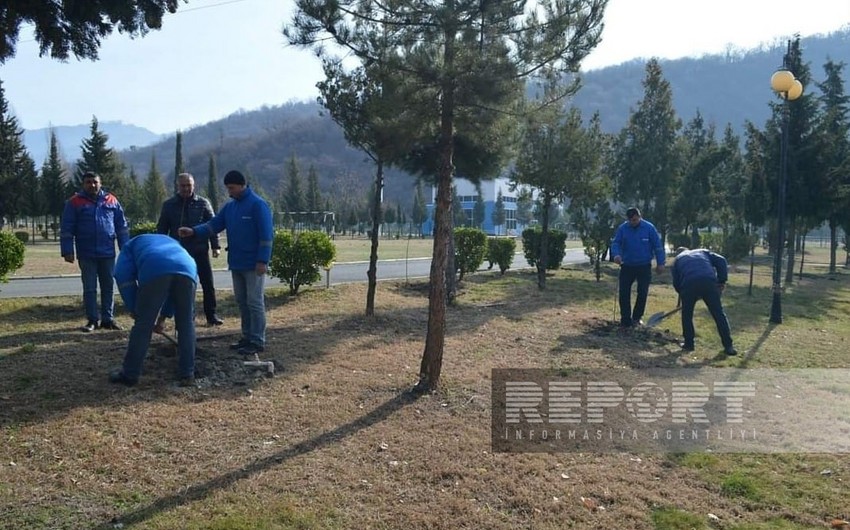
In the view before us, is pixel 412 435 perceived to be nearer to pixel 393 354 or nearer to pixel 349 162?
pixel 393 354

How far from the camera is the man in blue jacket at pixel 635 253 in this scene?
9250 mm

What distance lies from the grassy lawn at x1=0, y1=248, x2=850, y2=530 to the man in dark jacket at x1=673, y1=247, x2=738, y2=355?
1819 millimetres

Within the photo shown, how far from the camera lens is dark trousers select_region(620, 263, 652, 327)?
9414 millimetres

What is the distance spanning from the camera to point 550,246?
18938 millimetres

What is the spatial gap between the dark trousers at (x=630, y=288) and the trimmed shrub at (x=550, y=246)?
30.3ft

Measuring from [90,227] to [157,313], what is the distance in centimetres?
283

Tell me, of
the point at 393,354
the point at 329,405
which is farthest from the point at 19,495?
the point at 393,354

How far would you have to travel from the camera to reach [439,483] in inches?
155

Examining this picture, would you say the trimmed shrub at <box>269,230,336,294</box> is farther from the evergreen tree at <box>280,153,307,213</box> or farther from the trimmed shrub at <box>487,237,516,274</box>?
the evergreen tree at <box>280,153,307,213</box>

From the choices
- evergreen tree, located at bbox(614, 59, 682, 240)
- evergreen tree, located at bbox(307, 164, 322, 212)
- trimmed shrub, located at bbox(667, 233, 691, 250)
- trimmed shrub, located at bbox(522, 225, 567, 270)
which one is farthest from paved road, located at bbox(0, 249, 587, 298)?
evergreen tree, located at bbox(307, 164, 322, 212)

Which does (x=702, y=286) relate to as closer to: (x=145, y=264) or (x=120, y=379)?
(x=145, y=264)

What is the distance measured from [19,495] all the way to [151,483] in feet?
2.21

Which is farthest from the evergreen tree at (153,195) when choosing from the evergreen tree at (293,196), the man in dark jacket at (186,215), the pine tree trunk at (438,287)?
the pine tree trunk at (438,287)

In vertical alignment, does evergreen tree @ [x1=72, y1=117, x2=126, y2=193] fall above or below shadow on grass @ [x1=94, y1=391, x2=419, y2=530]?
above
